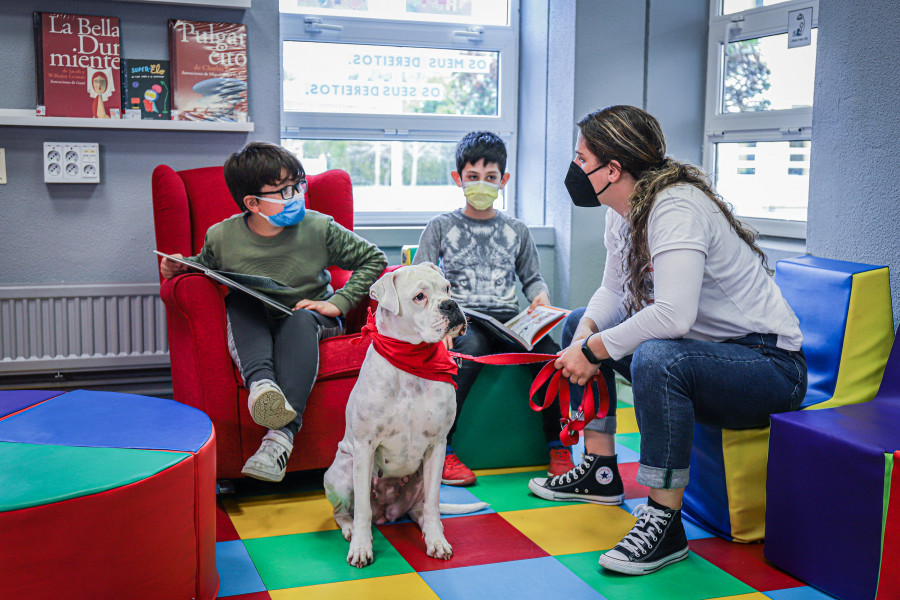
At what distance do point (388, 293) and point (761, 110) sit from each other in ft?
7.03

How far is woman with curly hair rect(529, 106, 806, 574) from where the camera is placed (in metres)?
1.86

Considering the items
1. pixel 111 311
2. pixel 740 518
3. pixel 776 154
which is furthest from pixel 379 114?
pixel 740 518

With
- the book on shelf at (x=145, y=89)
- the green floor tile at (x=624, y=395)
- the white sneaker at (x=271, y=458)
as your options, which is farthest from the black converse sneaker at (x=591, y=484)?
the book on shelf at (x=145, y=89)

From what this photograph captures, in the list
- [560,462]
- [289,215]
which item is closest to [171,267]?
[289,215]

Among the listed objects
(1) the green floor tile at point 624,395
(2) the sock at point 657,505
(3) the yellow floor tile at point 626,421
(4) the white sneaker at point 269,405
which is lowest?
(3) the yellow floor tile at point 626,421

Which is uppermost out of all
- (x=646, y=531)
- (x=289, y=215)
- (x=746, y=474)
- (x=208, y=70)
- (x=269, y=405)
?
(x=208, y=70)

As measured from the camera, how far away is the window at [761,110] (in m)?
3.05

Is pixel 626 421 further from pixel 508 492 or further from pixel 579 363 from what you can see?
pixel 579 363

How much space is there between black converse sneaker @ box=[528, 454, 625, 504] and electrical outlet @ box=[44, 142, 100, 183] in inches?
84.6

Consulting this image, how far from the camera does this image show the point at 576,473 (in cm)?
233

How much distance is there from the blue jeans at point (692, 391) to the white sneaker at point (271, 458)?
37.6 inches

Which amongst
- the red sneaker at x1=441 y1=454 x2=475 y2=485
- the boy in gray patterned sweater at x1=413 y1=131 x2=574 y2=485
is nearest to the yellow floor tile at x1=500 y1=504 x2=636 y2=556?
the red sneaker at x1=441 y1=454 x2=475 y2=485

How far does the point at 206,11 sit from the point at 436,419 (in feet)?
7.06

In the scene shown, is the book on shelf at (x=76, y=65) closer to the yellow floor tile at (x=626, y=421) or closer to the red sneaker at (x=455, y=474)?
the red sneaker at (x=455, y=474)
